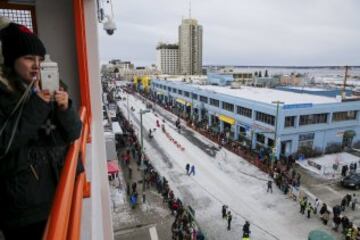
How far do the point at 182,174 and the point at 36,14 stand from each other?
Answer: 1710 centimetres

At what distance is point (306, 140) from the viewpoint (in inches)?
995

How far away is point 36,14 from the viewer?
171 inches

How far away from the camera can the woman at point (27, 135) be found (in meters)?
1.49

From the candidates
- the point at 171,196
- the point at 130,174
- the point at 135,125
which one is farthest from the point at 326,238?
the point at 135,125

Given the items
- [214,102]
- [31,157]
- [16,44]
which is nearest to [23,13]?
[16,44]

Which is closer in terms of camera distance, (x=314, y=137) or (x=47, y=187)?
(x=47, y=187)

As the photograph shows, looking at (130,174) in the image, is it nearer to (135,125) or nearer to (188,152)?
(188,152)

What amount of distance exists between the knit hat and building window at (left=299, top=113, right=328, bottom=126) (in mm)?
25865

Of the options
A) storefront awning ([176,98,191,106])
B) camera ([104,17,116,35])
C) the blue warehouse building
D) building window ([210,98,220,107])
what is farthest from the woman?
storefront awning ([176,98,191,106])

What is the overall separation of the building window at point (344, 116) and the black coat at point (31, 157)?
29.3m

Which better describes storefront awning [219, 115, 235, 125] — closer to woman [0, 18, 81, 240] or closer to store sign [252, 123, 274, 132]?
store sign [252, 123, 274, 132]

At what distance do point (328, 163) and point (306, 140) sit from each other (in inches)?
117

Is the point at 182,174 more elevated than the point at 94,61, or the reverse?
the point at 94,61

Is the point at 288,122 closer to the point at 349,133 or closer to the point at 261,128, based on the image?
the point at 261,128
